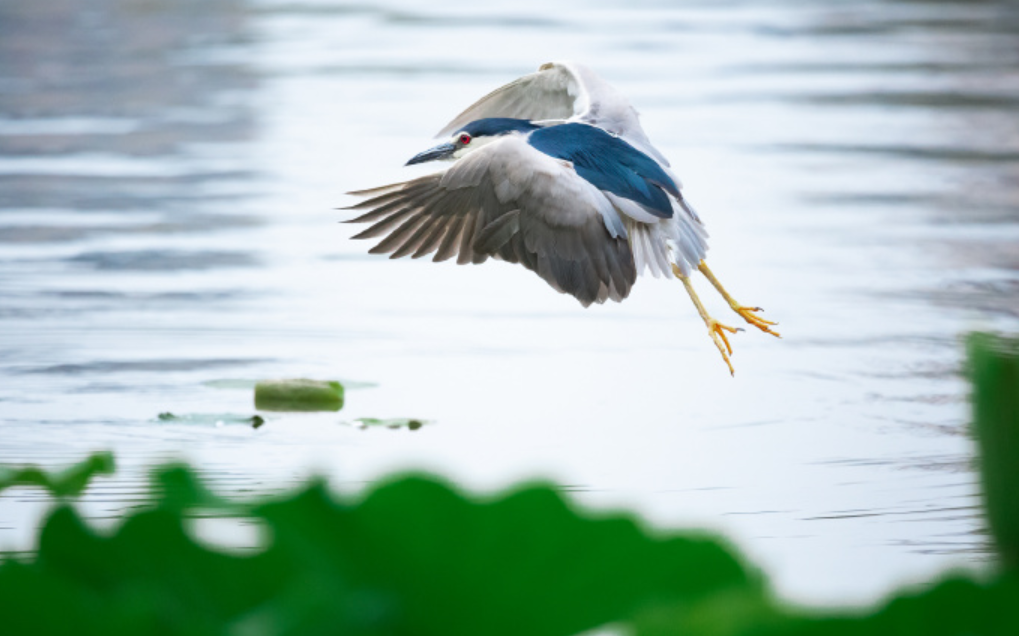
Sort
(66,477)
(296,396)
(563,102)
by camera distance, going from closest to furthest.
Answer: (66,477), (296,396), (563,102)

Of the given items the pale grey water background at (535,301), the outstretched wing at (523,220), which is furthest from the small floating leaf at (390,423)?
the outstretched wing at (523,220)

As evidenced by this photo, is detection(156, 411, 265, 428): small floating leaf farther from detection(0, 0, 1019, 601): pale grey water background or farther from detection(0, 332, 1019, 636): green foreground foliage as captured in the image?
detection(0, 332, 1019, 636): green foreground foliage

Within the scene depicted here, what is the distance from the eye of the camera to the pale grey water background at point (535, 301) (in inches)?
194

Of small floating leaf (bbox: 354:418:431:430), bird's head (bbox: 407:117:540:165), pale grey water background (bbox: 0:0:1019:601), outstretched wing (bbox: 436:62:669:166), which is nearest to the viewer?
pale grey water background (bbox: 0:0:1019:601)

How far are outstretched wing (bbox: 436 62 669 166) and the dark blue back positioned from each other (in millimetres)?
429

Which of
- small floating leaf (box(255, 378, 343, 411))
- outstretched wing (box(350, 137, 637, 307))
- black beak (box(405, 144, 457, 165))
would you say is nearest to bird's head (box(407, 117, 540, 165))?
black beak (box(405, 144, 457, 165))

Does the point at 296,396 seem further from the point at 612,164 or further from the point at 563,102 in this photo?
the point at 563,102

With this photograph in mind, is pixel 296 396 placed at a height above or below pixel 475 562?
below

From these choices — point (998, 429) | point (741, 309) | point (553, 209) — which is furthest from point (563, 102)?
point (998, 429)

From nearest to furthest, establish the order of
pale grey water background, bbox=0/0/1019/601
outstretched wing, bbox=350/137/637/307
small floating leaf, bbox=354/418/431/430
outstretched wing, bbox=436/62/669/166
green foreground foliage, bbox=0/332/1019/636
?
1. green foreground foliage, bbox=0/332/1019/636
2. pale grey water background, bbox=0/0/1019/601
3. outstretched wing, bbox=350/137/637/307
4. small floating leaf, bbox=354/418/431/430
5. outstretched wing, bbox=436/62/669/166

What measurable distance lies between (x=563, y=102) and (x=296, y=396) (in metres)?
1.76

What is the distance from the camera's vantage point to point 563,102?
21.7 ft

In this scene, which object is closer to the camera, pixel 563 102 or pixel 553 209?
pixel 553 209

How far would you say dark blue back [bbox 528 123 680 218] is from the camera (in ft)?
17.5
